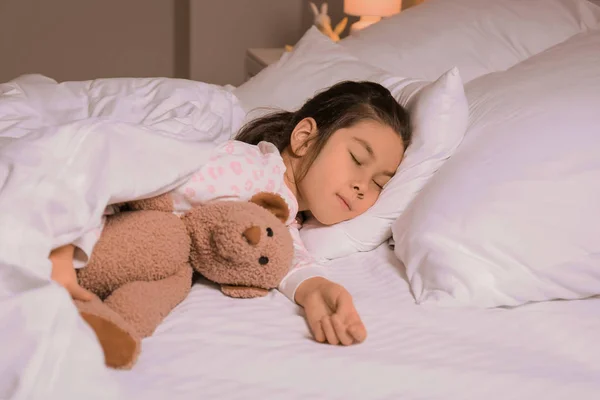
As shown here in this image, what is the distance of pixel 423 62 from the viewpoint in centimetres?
166

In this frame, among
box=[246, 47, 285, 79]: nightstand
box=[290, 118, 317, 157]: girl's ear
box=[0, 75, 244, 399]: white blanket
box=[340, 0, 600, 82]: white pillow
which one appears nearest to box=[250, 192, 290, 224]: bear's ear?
box=[0, 75, 244, 399]: white blanket

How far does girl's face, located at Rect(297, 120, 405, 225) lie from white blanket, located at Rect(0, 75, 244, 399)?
0.23 meters

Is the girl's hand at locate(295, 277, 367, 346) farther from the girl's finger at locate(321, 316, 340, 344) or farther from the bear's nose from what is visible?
the bear's nose

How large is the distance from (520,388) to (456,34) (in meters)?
1.12

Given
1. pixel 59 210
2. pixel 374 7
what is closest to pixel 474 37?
pixel 374 7

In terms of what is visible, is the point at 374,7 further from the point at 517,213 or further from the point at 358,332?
the point at 358,332

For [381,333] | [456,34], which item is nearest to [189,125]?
[381,333]

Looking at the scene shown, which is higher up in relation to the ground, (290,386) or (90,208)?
(90,208)

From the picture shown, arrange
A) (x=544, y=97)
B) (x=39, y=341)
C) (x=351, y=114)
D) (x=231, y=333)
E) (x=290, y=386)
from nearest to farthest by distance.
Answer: (x=39, y=341) → (x=290, y=386) → (x=231, y=333) → (x=544, y=97) → (x=351, y=114)

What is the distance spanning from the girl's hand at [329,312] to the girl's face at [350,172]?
221mm

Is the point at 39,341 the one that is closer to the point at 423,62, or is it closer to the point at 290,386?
the point at 290,386

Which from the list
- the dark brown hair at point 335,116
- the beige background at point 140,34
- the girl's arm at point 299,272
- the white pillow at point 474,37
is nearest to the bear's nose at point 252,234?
the girl's arm at point 299,272

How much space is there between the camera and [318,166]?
1224 mm

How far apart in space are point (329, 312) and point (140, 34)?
2.66m
